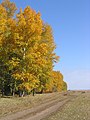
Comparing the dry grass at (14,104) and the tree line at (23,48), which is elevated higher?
the tree line at (23,48)

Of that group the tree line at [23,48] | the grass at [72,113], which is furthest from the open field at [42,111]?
the tree line at [23,48]

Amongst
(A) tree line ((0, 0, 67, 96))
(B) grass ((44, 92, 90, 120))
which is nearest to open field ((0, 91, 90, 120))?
(B) grass ((44, 92, 90, 120))

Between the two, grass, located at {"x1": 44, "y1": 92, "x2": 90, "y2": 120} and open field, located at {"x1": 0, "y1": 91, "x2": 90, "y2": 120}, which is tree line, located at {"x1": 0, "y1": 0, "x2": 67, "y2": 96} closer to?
open field, located at {"x1": 0, "y1": 91, "x2": 90, "y2": 120}

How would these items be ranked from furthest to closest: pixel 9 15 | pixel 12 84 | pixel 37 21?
pixel 9 15
pixel 12 84
pixel 37 21

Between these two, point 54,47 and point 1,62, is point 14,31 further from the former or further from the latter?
point 54,47

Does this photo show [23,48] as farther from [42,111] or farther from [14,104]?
[42,111]

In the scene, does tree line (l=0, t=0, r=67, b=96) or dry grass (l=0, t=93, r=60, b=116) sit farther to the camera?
tree line (l=0, t=0, r=67, b=96)

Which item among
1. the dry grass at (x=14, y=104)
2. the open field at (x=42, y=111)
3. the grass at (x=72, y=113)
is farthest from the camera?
the dry grass at (x=14, y=104)

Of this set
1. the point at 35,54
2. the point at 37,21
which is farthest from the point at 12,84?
the point at 37,21


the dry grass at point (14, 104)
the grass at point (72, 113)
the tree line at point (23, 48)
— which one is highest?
the tree line at point (23, 48)

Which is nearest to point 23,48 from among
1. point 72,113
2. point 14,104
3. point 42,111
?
point 14,104

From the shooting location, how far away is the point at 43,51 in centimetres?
4547

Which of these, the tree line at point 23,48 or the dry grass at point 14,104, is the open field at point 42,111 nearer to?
the dry grass at point 14,104

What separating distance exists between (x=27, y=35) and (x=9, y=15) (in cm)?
1118
